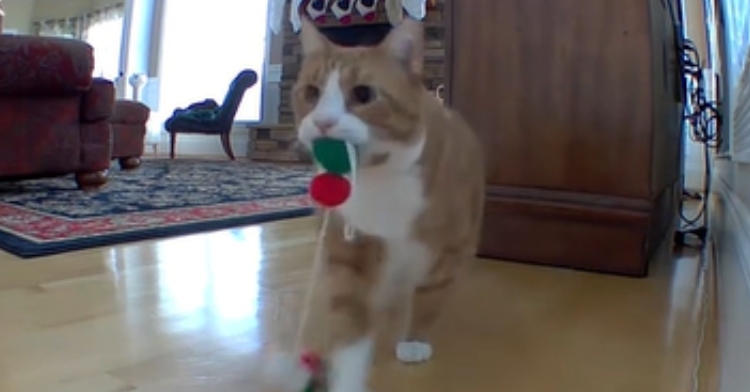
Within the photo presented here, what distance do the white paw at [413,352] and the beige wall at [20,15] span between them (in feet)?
30.5

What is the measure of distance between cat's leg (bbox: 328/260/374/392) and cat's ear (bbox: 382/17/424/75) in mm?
257

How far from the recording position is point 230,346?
92 centimetres

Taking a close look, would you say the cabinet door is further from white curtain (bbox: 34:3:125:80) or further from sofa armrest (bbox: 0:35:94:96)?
white curtain (bbox: 34:3:125:80)

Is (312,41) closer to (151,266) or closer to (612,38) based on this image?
(151,266)

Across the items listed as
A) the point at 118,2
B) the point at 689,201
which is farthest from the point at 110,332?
the point at 118,2

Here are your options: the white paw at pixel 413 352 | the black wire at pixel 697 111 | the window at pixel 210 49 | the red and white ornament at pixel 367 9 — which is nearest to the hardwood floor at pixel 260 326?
the white paw at pixel 413 352

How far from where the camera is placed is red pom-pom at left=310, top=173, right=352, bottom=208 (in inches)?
25.4

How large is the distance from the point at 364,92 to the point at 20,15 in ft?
31.6

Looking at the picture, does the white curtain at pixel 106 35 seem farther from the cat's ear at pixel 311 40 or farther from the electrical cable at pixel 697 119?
the cat's ear at pixel 311 40

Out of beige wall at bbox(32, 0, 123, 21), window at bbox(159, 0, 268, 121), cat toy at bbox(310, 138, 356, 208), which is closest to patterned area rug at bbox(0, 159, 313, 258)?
cat toy at bbox(310, 138, 356, 208)

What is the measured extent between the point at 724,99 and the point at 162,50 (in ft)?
19.1

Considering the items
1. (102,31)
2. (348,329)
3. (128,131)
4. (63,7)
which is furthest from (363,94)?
(63,7)

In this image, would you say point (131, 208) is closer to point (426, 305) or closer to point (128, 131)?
point (426, 305)

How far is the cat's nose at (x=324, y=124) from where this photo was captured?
65 cm
